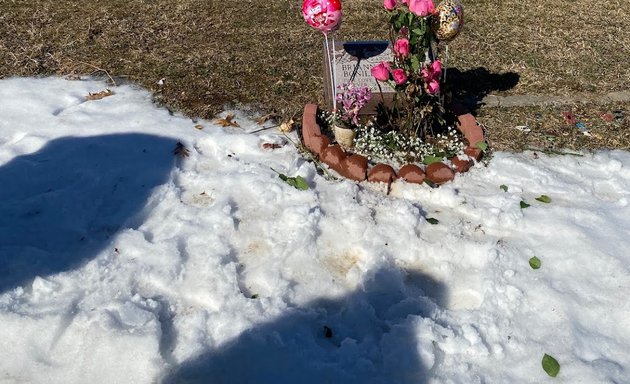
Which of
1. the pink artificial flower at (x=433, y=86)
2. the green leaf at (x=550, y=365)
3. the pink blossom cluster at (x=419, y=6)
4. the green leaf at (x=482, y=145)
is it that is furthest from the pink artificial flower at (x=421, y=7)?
the green leaf at (x=550, y=365)

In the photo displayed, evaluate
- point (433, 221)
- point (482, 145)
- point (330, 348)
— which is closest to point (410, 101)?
point (482, 145)

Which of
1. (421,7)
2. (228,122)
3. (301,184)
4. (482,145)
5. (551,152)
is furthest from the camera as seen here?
(228,122)

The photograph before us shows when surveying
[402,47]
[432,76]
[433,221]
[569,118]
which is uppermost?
[402,47]

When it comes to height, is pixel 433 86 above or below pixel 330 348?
above

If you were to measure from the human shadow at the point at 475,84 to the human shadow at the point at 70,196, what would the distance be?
2.57m

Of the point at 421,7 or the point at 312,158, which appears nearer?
the point at 421,7

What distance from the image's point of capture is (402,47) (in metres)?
4.16

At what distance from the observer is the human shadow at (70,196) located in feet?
11.5

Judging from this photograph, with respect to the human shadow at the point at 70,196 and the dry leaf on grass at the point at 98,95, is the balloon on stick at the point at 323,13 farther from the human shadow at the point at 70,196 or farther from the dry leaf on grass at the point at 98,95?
the dry leaf on grass at the point at 98,95

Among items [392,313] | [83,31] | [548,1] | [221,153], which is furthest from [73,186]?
[548,1]

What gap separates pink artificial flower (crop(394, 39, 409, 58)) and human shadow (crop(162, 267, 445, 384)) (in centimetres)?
176

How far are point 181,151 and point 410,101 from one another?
1.71 metres

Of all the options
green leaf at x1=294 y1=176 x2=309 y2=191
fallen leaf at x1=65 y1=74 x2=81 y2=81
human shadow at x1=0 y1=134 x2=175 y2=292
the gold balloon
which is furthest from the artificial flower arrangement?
fallen leaf at x1=65 y1=74 x2=81 y2=81

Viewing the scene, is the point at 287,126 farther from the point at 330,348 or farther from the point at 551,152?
the point at 330,348
